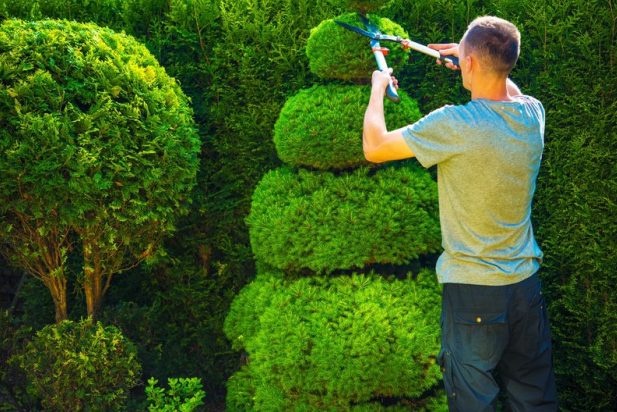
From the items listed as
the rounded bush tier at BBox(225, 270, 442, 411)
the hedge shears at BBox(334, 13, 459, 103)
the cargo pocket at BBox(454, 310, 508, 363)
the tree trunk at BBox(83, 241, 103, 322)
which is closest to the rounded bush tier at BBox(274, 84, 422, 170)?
the hedge shears at BBox(334, 13, 459, 103)

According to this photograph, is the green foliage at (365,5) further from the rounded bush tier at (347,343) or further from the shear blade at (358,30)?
the rounded bush tier at (347,343)

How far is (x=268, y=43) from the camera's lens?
17.3 ft

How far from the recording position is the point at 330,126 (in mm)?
4141

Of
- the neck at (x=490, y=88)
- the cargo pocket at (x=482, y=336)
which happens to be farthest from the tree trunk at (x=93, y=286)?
the neck at (x=490, y=88)

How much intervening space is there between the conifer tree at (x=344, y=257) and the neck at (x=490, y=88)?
1109 mm

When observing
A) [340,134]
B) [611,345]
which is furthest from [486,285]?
[611,345]

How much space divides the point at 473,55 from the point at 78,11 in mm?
3848

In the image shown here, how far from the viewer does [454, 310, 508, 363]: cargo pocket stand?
3.02 metres

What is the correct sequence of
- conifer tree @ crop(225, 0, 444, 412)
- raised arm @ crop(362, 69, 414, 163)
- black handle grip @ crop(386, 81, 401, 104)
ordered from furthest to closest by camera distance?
conifer tree @ crop(225, 0, 444, 412)
black handle grip @ crop(386, 81, 401, 104)
raised arm @ crop(362, 69, 414, 163)

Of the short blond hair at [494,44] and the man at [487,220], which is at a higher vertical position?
the short blond hair at [494,44]

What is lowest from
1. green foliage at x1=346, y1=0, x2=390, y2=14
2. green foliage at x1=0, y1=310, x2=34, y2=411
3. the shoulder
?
green foliage at x1=0, y1=310, x2=34, y2=411

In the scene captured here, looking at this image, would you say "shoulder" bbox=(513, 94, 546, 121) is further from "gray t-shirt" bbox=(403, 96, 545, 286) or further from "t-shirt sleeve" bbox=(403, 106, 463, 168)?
"t-shirt sleeve" bbox=(403, 106, 463, 168)

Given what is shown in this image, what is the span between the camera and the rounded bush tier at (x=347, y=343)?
3.83 meters

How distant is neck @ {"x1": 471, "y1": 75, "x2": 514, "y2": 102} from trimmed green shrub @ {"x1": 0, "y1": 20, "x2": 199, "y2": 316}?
2.31m
